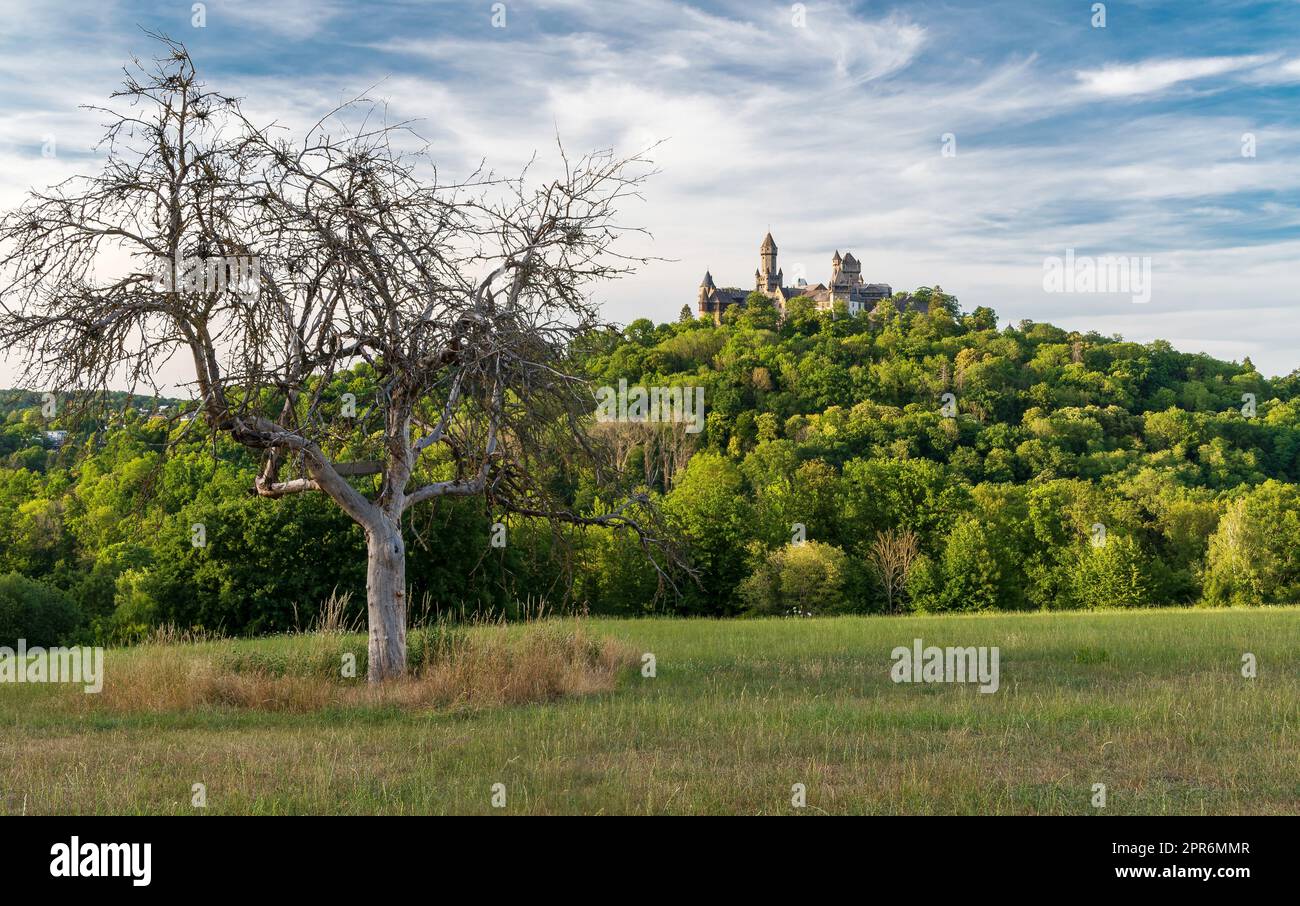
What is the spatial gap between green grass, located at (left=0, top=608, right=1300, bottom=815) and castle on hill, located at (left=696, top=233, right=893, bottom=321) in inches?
5647

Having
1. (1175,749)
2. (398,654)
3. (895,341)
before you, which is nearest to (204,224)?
(398,654)

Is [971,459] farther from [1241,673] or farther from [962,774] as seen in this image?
[962,774]

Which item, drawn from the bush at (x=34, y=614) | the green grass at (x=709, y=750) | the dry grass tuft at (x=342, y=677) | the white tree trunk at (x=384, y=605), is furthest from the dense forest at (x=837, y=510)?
the green grass at (x=709, y=750)

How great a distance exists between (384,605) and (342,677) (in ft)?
4.29

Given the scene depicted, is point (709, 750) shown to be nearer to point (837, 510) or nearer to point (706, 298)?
point (837, 510)

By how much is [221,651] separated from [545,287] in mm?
6809

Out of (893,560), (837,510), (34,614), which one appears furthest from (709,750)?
(837,510)

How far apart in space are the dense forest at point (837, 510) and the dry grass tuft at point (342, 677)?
5.40 m

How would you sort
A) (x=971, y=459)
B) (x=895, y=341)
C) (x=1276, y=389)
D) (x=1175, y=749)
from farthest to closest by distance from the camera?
(x=895, y=341) < (x=1276, y=389) < (x=971, y=459) < (x=1175, y=749)

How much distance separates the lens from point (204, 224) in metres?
11.6

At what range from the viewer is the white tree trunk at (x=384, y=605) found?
1283cm

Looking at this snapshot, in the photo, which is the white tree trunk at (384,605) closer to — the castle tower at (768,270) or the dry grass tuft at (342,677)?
the dry grass tuft at (342,677)

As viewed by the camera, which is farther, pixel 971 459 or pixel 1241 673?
pixel 971 459

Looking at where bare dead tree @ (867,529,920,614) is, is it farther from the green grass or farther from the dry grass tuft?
the dry grass tuft
